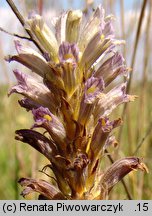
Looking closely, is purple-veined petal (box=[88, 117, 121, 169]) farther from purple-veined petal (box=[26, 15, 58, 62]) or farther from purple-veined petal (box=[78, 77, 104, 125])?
purple-veined petal (box=[26, 15, 58, 62])

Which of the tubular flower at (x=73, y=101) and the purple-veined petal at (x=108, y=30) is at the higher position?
the purple-veined petal at (x=108, y=30)

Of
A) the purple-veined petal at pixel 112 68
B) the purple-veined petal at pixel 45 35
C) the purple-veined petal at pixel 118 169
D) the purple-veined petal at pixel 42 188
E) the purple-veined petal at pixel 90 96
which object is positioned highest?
the purple-veined petal at pixel 45 35

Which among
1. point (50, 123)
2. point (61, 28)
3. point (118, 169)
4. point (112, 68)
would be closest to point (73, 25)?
point (61, 28)

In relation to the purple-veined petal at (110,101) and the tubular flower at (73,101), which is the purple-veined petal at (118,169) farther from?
the purple-veined petal at (110,101)

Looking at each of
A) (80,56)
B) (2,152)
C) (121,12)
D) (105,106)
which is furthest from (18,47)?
(2,152)

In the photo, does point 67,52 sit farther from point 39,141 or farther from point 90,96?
point 39,141

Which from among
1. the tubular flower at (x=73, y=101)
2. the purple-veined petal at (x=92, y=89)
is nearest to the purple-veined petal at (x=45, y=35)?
the tubular flower at (x=73, y=101)
